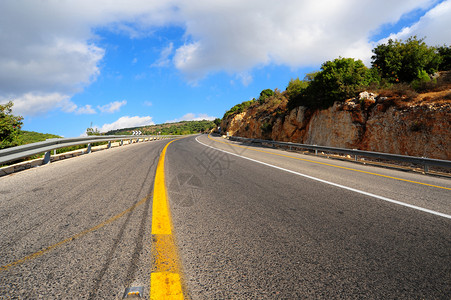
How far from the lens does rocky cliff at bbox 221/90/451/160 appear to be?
12617 mm

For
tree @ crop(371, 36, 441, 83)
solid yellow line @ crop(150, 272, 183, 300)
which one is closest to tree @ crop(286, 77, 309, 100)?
tree @ crop(371, 36, 441, 83)

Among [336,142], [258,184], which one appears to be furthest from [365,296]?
[336,142]

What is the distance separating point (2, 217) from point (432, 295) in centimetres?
449

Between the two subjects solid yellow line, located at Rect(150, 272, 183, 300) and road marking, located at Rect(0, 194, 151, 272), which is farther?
road marking, located at Rect(0, 194, 151, 272)

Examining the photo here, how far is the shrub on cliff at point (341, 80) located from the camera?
18.7m

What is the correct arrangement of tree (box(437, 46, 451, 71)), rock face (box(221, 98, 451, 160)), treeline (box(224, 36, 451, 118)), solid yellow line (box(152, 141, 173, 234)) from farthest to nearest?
tree (box(437, 46, 451, 71)) → treeline (box(224, 36, 451, 118)) → rock face (box(221, 98, 451, 160)) → solid yellow line (box(152, 141, 173, 234))

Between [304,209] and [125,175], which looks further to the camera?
[125,175]

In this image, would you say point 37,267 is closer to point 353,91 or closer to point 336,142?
point 336,142

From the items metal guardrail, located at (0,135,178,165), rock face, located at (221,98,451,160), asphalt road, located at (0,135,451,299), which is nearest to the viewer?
asphalt road, located at (0,135,451,299)

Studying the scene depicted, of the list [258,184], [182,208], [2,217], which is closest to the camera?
[2,217]

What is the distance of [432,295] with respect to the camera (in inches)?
57.5

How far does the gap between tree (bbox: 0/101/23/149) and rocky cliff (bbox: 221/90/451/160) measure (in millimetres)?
26132

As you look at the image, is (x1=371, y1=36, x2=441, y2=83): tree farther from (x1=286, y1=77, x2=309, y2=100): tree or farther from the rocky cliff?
(x1=286, y1=77, x2=309, y2=100): tree

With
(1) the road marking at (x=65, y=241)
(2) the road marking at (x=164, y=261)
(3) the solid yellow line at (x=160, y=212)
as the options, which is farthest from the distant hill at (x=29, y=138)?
(2) the road marking at (x=164, y=261)
